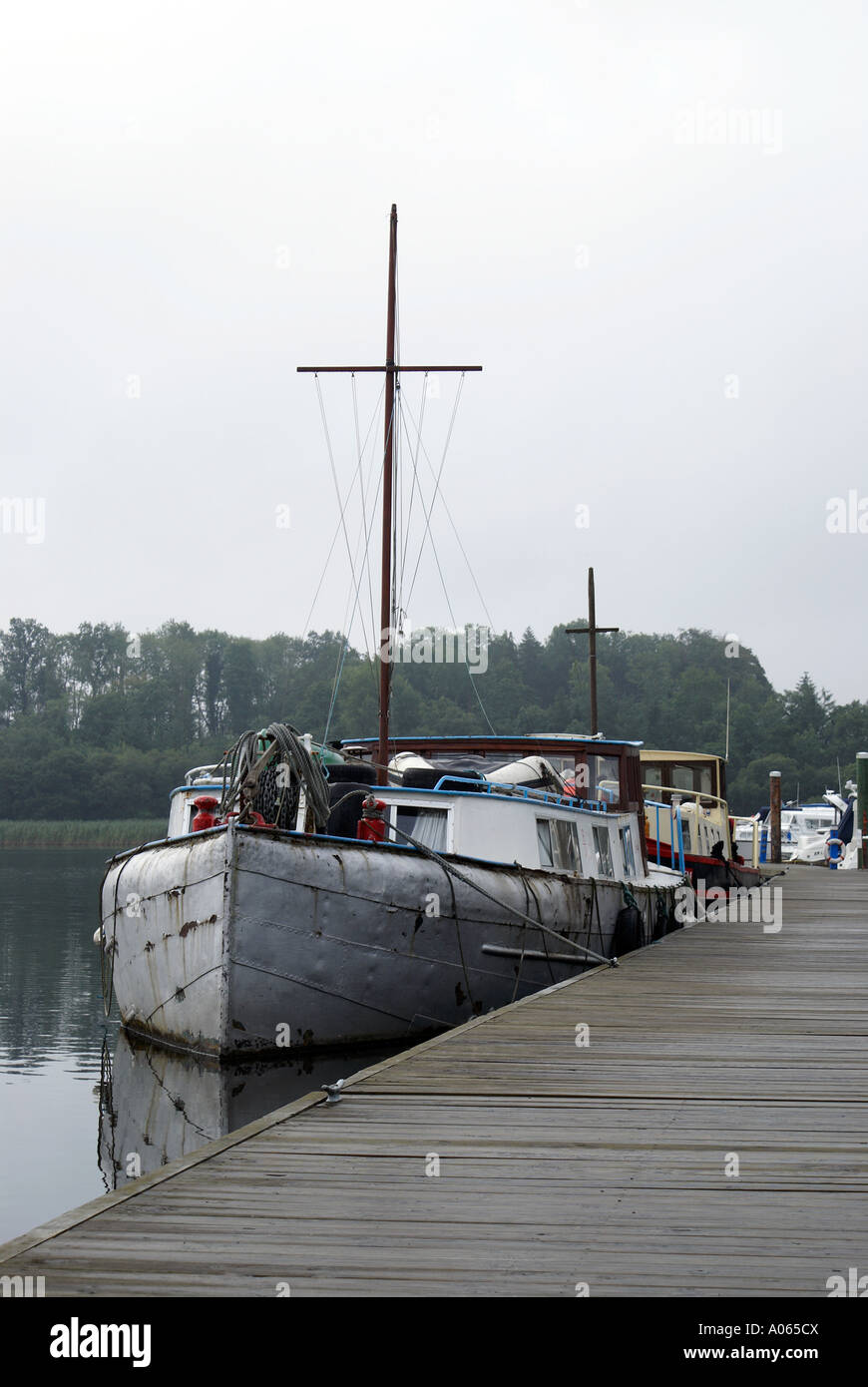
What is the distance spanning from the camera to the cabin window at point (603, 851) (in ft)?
53.4

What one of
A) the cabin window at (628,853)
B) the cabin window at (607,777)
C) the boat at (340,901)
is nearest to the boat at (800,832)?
the cabin window at (628,853)

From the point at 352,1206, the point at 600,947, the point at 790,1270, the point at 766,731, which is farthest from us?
the point at 766,731

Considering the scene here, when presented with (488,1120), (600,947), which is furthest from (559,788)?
(488,1120)

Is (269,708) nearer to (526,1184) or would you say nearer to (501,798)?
(501,798)

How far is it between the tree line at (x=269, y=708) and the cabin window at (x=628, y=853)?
241 ft

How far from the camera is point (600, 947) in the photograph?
15.9 m

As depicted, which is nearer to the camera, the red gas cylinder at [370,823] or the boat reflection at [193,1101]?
the boat reflection at [193,1101]

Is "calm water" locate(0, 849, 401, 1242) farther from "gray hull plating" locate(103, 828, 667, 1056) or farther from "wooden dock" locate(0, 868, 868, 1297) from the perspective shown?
"wooden dock" locate(0, 868, 868, 1297)

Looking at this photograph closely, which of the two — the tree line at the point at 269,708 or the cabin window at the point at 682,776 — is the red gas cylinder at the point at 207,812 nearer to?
the cabin window at the point at 682,776

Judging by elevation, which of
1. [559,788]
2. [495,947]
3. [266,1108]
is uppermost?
[559,788]

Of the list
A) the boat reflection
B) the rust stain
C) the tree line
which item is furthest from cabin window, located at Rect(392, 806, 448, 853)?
the tree line

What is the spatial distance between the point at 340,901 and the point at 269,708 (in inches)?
4519
